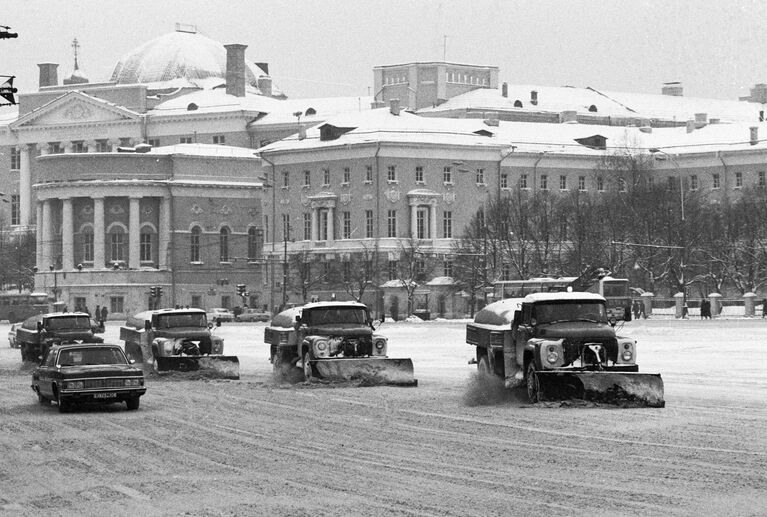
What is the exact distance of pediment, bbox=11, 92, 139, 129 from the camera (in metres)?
161

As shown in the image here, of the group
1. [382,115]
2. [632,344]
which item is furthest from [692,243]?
[632,344]

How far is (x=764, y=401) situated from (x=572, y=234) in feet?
272

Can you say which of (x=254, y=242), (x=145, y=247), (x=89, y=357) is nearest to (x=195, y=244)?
(x=145, y=247)

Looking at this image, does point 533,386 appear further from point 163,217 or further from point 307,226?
point 163,217

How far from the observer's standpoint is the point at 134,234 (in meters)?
140

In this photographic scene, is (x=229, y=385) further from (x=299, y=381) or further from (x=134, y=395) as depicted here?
(x=134, y=395)

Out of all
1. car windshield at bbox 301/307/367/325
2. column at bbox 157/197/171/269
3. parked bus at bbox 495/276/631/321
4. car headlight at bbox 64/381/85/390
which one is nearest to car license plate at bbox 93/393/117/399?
car headlight at bbox 64/381/85/390

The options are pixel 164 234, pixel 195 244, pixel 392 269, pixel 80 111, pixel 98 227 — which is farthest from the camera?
pixel 80 111

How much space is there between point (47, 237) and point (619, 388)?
11296cm

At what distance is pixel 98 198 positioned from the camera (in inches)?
5487

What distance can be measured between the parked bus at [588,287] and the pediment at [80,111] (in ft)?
204

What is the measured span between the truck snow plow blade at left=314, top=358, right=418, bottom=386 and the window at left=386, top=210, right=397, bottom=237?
277 ft

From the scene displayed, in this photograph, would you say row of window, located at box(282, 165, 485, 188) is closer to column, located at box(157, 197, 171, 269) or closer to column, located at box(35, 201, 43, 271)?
column, located at box(157, 197, 171, 269)

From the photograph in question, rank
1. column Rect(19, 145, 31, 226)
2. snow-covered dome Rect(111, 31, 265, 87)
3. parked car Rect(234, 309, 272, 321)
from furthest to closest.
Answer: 1. snow-covered dome Rect(111, 31, 265, 87)
2. column Rect(19, 145, 31, 226)
3. parked car Rect(234, 309, 272, 321)
